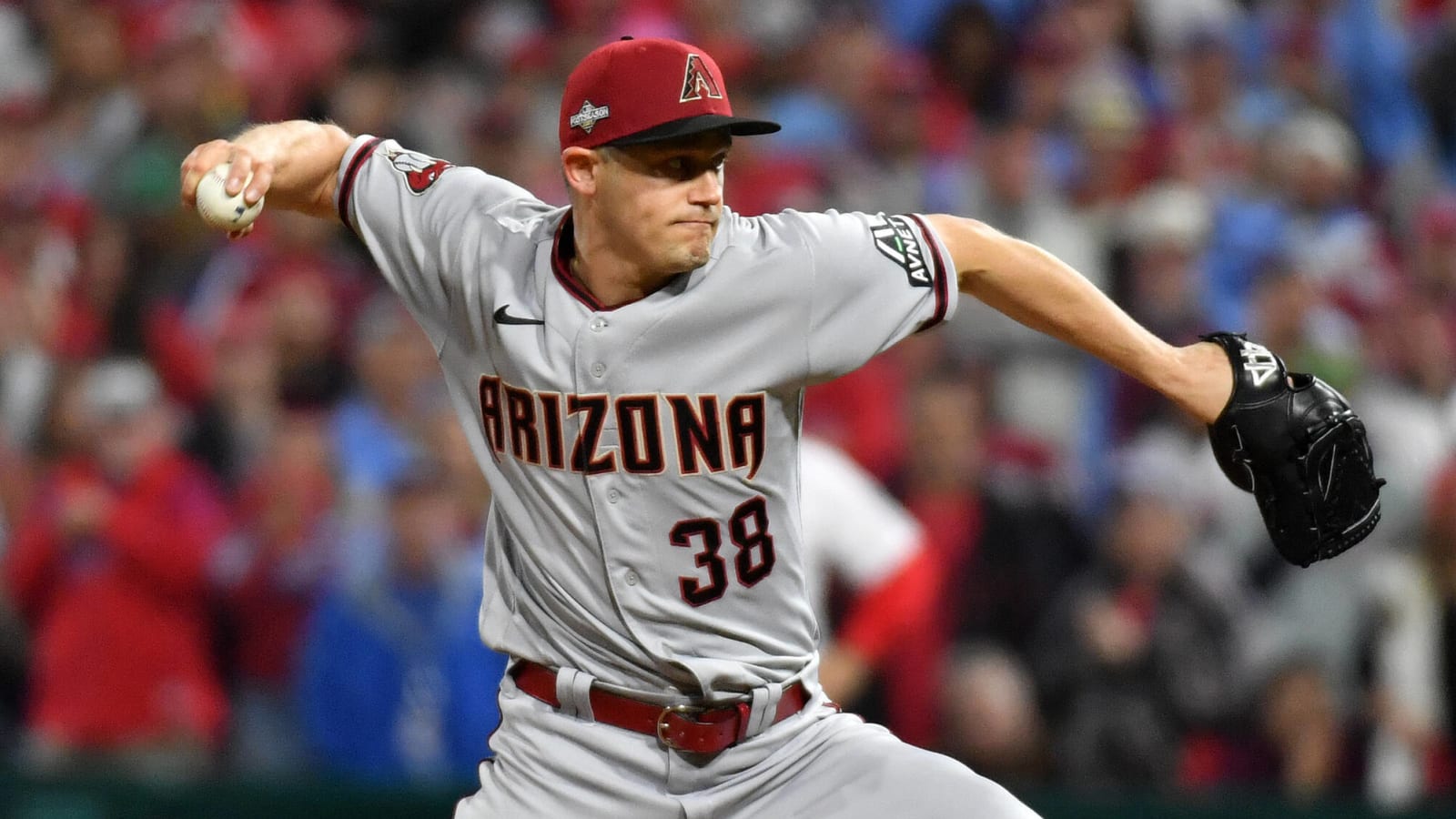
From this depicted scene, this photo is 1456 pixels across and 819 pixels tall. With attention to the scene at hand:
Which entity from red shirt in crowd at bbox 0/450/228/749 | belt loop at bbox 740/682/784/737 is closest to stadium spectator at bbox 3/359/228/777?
red shirt in crowd at bbox 0/450/228/749

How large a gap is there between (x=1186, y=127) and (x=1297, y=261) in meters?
1.07

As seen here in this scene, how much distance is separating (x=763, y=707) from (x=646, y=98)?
A: 112 cm

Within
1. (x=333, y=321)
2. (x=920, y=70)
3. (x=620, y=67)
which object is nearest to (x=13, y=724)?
(x=333, y=321)

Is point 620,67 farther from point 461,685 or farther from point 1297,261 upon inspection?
point 1297,261

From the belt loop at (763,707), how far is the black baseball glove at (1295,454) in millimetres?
923

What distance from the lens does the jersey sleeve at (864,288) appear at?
3.34 m

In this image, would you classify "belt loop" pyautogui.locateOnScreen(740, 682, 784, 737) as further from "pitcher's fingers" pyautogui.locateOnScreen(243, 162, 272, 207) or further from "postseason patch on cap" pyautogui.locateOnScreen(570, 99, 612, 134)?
"pitcher's fingers" pyautogui.locateOnScreen(243, 162, 272, 207)

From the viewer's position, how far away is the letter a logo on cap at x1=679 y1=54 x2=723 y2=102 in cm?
321

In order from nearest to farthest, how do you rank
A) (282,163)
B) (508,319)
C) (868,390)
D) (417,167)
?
(508,319)
(282,163)
(417,167)
(868,390)

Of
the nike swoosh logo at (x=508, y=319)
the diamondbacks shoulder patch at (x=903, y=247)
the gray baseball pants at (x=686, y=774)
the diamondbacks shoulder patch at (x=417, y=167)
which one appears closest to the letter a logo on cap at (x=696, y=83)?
the diamondbacks shoulder patch at (x=903, y=247)

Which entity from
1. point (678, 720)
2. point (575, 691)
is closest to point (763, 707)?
point (678, 720)

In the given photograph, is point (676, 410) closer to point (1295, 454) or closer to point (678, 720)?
point (678, 720)

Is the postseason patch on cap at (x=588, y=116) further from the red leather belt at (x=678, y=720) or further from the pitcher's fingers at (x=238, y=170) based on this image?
the red leather belt at (x=678, y=720)

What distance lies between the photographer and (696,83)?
3.23 metres
